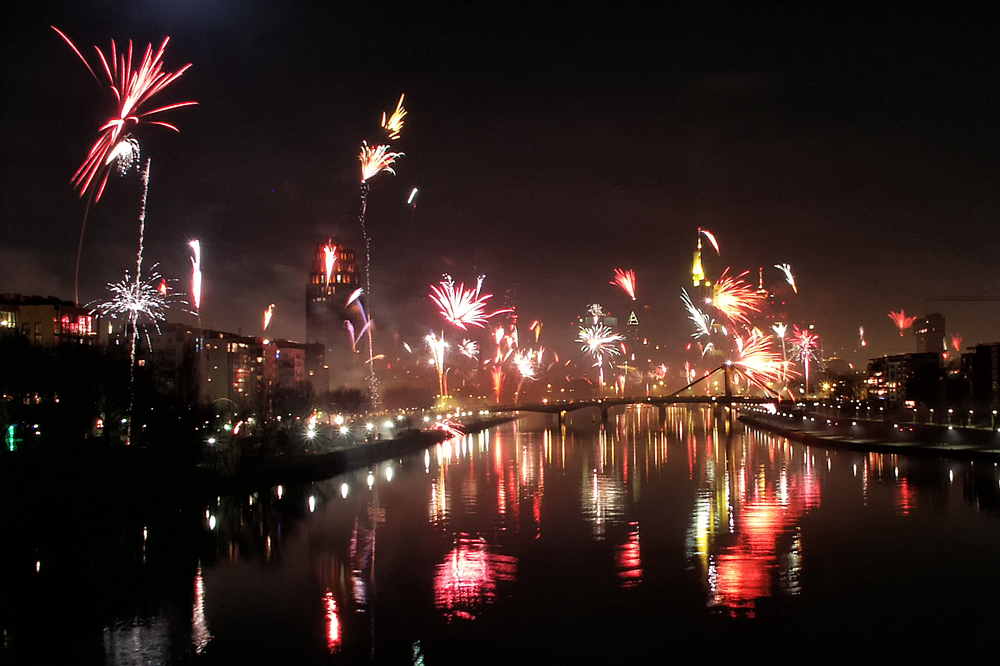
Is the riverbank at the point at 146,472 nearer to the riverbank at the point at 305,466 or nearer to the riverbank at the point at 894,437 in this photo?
the riverbank at the point at 305,466

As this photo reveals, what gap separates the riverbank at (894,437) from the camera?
4878 cm

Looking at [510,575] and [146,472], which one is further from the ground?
[146,472]

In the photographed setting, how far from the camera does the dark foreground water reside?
13547 millimetres

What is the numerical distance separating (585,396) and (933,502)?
137958 millimetres

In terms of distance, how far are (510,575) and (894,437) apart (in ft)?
162

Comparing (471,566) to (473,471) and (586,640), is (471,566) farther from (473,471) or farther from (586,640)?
(473,471)

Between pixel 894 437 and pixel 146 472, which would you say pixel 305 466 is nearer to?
pixel 146 472

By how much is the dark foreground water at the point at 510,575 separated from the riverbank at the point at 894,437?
14.4m

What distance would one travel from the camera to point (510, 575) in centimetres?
1825

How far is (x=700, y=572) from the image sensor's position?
60.2 feet

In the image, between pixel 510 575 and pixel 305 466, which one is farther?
pixel 305 466

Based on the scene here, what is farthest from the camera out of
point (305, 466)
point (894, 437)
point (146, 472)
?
point (894, 437)

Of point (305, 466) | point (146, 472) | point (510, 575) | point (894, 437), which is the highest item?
point (146, 472)

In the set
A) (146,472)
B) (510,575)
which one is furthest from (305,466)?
(510,575)
